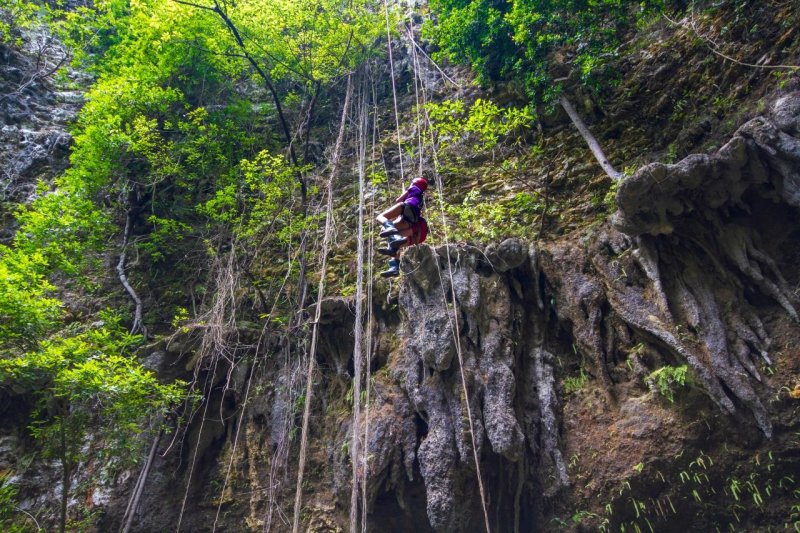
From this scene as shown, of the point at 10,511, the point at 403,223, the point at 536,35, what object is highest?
the point at 536,35

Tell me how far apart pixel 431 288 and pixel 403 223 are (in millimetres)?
824

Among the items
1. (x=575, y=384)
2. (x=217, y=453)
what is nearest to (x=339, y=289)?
(x=217, y=453)

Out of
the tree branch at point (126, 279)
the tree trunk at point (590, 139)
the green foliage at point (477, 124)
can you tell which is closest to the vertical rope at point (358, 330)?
the green foliage at point (477, 124)

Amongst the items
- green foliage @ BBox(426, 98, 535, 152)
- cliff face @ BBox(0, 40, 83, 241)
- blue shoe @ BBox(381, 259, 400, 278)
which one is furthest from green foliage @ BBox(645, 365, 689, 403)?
cliff face @ BBox(0, 40, 83, 241)

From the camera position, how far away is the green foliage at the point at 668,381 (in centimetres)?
359

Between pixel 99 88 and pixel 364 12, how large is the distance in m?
4.27

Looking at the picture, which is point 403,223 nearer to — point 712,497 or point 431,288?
point 431,288

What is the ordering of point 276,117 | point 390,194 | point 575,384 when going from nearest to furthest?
point 575,384 < point 390,194 < point 276,117

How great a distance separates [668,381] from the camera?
3672 mm

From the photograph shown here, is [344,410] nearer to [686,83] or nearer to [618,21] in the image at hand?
[686,83]

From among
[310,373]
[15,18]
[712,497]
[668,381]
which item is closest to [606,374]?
[668,381]

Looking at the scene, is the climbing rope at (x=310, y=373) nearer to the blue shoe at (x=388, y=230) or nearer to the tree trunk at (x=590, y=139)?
the blue shoe at (x=388, y=230)

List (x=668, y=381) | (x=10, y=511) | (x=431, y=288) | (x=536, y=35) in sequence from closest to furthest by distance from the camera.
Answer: (x=668, y=381) → (x=431, y=288) → (x=10, y=511) → (x=536, y=35)

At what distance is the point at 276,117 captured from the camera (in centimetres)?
823
